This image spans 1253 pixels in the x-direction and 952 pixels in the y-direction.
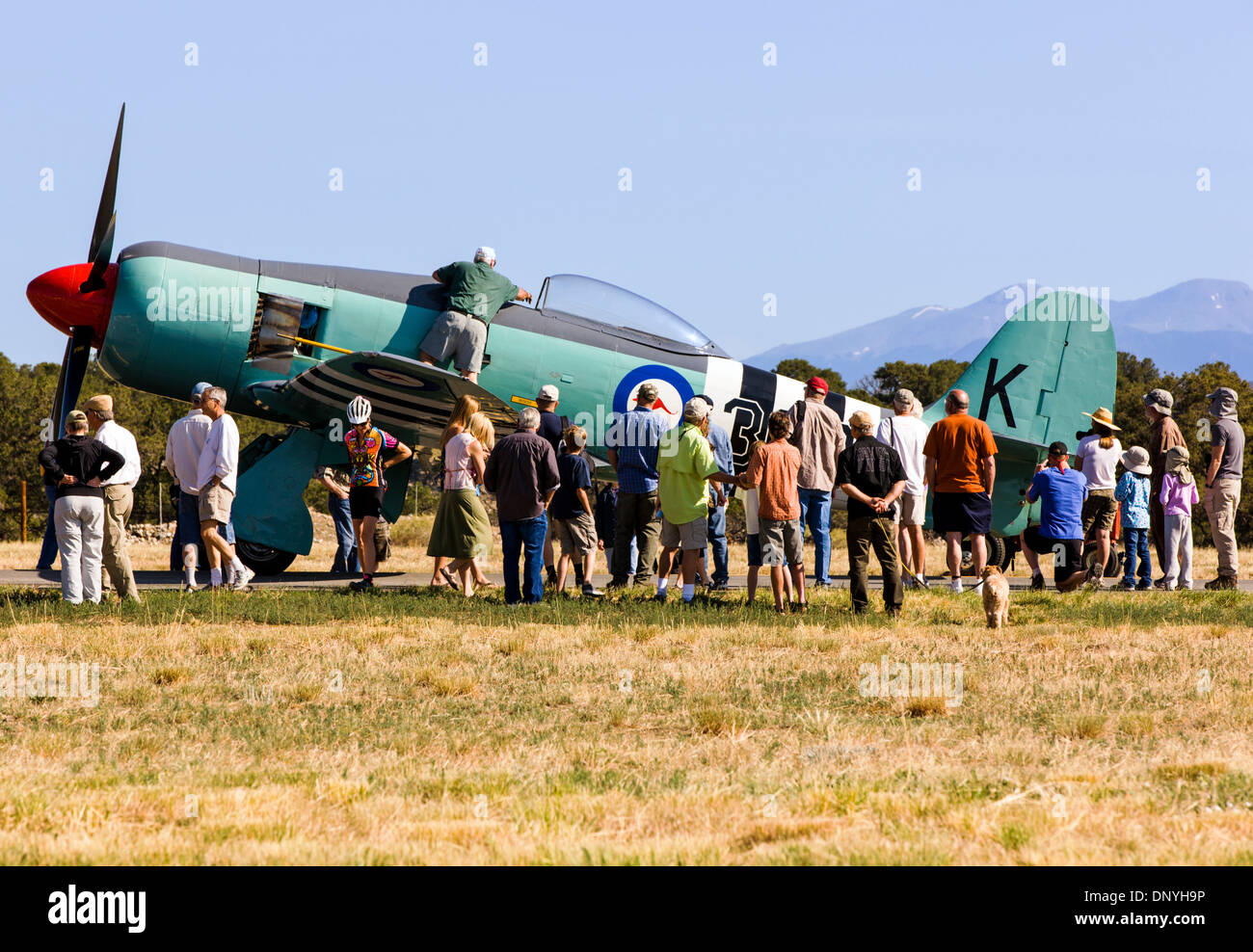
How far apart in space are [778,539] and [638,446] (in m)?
1.88

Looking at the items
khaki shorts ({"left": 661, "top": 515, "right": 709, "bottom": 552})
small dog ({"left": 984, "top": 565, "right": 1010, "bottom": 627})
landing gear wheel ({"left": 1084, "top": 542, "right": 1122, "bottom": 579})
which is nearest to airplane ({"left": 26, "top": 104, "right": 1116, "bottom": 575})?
landing gear wheel ({"left": 1084, "top": 542, "right": 1122, "bottom": 579})

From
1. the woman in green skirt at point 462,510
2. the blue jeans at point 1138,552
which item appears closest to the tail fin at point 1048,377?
the blue jeans at point 1138,552

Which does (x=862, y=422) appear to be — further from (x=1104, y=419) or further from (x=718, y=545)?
(x=1104, y=419)

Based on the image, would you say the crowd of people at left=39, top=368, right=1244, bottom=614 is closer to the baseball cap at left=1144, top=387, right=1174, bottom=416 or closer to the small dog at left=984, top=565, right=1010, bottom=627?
the baseball cap at left=1144, top=387, right=1174, bottom=416

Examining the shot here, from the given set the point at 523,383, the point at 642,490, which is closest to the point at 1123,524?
the point at 642,490

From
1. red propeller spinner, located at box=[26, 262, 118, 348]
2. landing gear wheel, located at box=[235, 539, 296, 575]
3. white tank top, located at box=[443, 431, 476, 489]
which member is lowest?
landing gear wheel, located at box=[235, 539, 296, 575]

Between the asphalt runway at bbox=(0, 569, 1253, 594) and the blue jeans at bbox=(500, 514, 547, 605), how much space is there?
5.41 feet

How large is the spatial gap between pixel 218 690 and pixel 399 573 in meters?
6.83

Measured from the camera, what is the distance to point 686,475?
955cm

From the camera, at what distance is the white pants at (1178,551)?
37.2 ft

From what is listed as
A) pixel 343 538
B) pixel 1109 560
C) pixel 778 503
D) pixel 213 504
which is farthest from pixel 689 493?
pixel 1109 560

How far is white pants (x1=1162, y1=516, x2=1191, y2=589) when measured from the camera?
1134cm

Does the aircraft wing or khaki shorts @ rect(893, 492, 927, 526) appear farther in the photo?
the aircraft wing

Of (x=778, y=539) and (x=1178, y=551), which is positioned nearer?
(x=778, y=539)
